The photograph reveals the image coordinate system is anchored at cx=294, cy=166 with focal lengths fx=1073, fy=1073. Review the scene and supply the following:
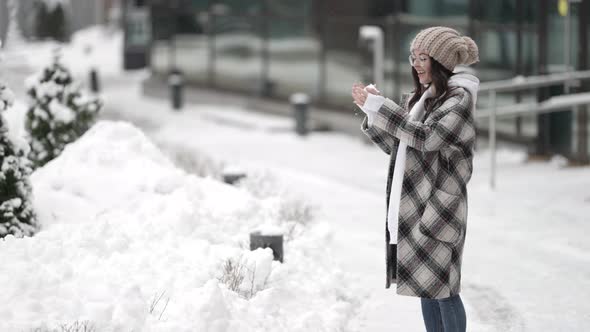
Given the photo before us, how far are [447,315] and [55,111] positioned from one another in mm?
6740

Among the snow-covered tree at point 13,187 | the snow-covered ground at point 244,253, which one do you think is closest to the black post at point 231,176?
the snow-covered ground at point 244,253

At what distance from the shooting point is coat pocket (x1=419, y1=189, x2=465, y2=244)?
5.28 meters

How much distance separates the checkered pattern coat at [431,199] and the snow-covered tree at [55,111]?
619 cm

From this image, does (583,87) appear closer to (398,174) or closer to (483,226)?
(483,226)

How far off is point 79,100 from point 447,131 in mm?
A: 7052

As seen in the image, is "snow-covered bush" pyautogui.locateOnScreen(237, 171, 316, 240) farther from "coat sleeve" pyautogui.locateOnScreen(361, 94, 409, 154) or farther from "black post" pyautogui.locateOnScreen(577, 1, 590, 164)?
"black post" pyautogui.locateOnScreen(577, 1, 590, 164)

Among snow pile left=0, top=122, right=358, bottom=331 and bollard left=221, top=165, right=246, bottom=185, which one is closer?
snow pile left=0, top=122, right=358, bottom=331

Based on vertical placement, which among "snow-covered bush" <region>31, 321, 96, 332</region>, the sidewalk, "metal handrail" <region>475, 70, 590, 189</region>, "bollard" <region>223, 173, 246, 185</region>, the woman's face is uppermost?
the woman's face

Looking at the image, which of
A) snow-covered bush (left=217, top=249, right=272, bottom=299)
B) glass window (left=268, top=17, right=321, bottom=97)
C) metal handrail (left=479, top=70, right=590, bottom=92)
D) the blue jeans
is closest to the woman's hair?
the blue jeans

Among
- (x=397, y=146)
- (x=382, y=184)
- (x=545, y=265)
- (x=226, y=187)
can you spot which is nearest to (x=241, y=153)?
(x=382, y=184)

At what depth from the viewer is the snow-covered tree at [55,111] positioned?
36.1 ft

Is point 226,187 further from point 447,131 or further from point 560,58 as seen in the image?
point 560,58

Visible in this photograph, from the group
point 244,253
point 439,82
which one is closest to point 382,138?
point 439,82

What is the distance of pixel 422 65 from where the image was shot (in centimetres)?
529
